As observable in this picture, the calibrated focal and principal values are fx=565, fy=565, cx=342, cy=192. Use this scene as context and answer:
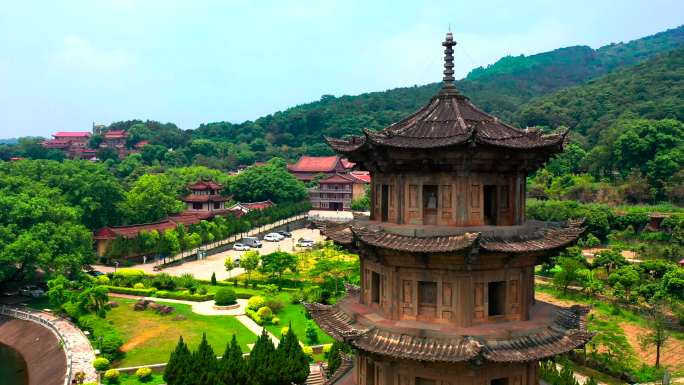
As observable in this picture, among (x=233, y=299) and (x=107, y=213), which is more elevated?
(x=107, y=213)

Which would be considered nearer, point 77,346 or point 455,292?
point 455,292

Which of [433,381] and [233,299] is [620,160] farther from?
[433,381]

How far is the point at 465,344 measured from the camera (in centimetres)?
1498

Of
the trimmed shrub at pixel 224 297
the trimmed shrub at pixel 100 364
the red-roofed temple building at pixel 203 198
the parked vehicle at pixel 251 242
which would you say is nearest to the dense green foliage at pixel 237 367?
the trimmed shrub at pixel 100 364

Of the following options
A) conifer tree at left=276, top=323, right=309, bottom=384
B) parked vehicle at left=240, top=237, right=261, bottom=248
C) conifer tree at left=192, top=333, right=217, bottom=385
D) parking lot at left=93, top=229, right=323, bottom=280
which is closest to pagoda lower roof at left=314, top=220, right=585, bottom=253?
conifer tree at left=192, top=333, right=217, bottom=385

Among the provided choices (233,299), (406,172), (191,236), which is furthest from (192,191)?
(406,172)

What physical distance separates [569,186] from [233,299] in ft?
212

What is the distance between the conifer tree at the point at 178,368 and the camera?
29.7 meters

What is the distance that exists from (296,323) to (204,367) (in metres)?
18.5

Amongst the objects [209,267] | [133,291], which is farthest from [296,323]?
[209,267]

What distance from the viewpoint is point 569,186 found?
94750mm

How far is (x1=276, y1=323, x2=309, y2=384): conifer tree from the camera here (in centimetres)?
3122

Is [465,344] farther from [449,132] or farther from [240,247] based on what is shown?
[240,247]

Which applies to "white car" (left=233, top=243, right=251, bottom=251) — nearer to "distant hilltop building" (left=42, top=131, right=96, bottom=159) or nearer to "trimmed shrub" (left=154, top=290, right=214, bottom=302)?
"trimmed shrub" (left=154, top=290, right=214, bottom=302)
